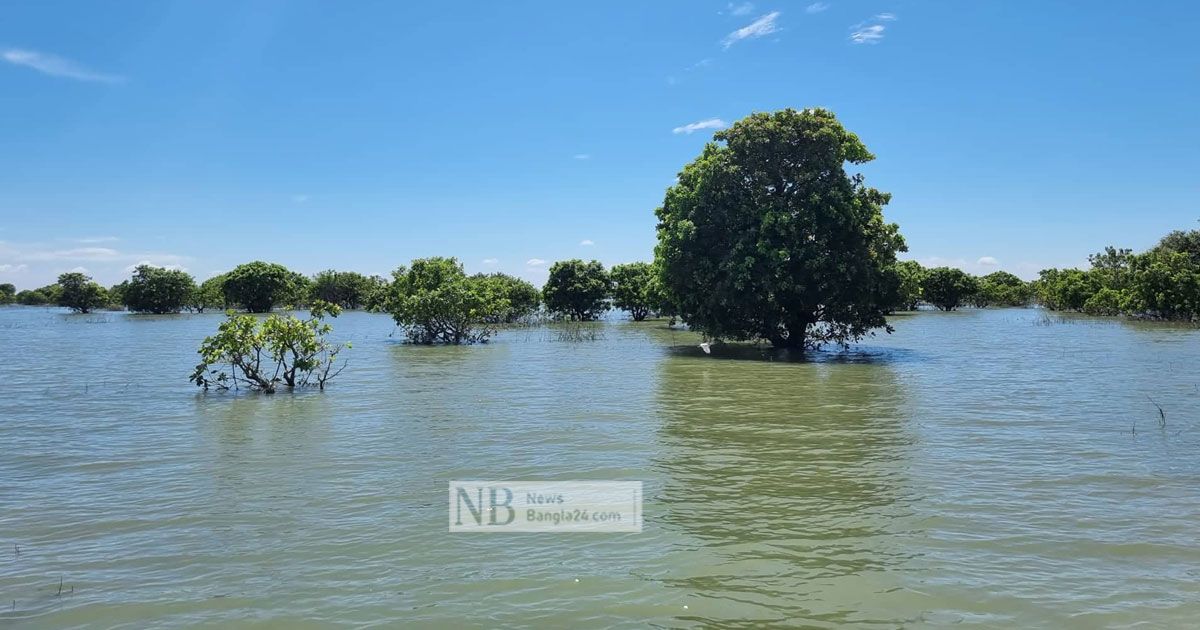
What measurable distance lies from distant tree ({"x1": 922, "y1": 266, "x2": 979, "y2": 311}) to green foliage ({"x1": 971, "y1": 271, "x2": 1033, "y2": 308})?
9371mm

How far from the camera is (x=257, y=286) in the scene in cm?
11594

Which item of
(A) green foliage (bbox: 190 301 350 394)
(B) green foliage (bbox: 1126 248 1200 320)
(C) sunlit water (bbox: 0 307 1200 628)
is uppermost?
(B) green foliage (bbox: 1126 248 1200 320)

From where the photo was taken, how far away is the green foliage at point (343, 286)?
139500mm

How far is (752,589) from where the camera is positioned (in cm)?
693

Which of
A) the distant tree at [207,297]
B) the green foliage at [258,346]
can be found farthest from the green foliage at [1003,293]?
the distant tree at [207,297]

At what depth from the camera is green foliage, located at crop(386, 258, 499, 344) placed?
144 feet

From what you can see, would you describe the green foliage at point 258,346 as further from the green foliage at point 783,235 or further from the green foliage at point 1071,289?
the green foliage at point 1071,289

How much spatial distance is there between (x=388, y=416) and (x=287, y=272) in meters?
116

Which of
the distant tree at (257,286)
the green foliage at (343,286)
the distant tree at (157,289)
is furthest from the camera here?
the green foliage at (343,286)

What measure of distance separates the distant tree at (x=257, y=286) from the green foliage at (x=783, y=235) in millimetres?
97253

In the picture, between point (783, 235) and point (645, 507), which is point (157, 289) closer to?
point (783, 235)

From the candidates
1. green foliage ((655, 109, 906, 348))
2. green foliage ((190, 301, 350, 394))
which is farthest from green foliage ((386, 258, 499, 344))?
green foliage ((190, 301, 350, 394))

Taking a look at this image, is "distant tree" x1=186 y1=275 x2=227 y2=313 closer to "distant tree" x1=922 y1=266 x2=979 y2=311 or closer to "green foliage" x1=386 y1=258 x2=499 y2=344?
"green foliage" x1=386 y1=258 x2=499 y2=344

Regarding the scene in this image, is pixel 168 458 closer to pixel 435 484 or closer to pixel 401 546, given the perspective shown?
pixel 435 484
